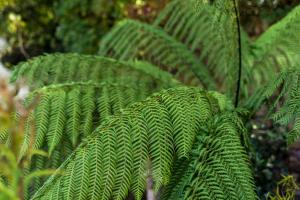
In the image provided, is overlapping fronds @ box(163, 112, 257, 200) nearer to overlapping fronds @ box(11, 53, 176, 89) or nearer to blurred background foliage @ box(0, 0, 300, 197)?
overlapping fronds @ box(11, 53, 176, 89)

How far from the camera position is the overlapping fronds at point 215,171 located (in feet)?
5.68

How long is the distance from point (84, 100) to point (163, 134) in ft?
1.75

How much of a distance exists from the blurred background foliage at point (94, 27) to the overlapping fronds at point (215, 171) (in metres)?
1.63

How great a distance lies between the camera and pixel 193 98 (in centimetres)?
204

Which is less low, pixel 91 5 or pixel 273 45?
pixel 273 45

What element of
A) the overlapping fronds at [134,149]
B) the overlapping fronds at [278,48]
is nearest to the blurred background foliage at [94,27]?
the overlapping fronds at [278,48]

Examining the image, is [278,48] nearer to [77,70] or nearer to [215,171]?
[77,70]

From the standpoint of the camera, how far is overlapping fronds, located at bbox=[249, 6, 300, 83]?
2.83 meters

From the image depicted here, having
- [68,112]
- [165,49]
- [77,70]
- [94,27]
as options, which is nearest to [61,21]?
[94,27]

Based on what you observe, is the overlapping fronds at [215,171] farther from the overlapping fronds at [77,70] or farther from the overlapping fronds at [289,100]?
the overlapping fronds at [77,70]

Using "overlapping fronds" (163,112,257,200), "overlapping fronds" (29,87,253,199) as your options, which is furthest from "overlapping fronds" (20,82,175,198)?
"overlapping fronds" (163,112,257,200)

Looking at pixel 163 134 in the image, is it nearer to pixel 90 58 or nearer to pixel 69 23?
pixel 90 58

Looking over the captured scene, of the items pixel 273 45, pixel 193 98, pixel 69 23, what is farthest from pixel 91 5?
pixel 193 98

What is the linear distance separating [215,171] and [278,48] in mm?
1390
